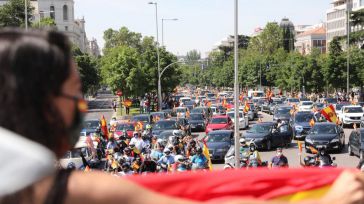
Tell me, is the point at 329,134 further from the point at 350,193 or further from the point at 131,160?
the point at 350,193

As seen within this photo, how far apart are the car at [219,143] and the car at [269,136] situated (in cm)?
174

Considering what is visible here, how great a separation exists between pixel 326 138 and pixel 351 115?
1297cm

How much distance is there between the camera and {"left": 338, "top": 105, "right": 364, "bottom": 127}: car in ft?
130

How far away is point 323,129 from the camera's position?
28.4 meters

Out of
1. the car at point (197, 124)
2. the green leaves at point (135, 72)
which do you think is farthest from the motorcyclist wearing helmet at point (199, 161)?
the green leaves at point (135, 72)

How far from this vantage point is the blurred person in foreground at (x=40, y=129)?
1440 mm

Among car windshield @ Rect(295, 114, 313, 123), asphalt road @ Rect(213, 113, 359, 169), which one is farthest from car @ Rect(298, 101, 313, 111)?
asphalt road @ Rect(213, 113, 359, 169)

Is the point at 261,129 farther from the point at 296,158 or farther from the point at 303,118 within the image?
the point at 303,118

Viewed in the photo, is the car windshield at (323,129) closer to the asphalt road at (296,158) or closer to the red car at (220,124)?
the asphalt road at (296,158)

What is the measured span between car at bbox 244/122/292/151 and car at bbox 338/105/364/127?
9365 mm

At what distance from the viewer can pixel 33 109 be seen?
1496 millimetres

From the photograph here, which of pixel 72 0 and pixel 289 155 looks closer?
pixel 289 155

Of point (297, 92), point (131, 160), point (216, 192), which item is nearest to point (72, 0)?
point (297, 92)

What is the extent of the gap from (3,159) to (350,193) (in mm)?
877
